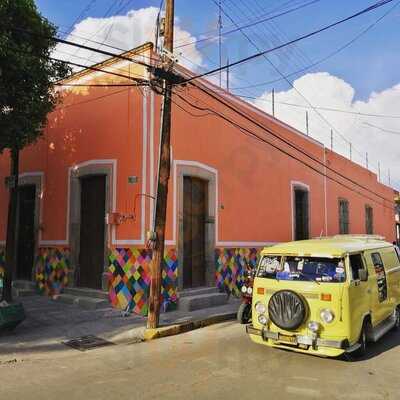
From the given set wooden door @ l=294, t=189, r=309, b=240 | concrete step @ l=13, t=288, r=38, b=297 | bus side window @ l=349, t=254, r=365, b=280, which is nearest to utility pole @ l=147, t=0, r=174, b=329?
bus side window @ l=349, t=254, r=365, b=280

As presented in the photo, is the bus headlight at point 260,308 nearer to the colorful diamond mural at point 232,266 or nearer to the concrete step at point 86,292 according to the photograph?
the concrete step at point 86,292

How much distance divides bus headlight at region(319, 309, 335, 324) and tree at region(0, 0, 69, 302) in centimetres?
708

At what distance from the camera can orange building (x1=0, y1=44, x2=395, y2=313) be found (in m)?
11.5

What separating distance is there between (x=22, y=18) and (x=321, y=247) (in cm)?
757

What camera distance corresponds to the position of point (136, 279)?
1105 centimetres

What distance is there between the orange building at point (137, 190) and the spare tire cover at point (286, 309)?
15.1 ft

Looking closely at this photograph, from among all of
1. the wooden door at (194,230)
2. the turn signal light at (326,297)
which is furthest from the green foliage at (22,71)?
the turn signal light at (326,297)

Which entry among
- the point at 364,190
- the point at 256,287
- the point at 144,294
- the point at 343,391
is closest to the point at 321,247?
the point at 256,287

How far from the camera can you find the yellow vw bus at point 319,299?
21.9 ft

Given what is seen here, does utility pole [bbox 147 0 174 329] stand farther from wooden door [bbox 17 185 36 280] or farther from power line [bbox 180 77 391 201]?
wooden door [bbox 17 185 36 280]

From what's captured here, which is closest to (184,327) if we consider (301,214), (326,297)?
(326,297)

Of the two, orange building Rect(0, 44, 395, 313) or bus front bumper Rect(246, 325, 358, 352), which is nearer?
bus front bumper Rect(246, 325, 358, 352)

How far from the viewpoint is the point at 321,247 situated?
7562mm

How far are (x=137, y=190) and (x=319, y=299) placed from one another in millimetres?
6083
